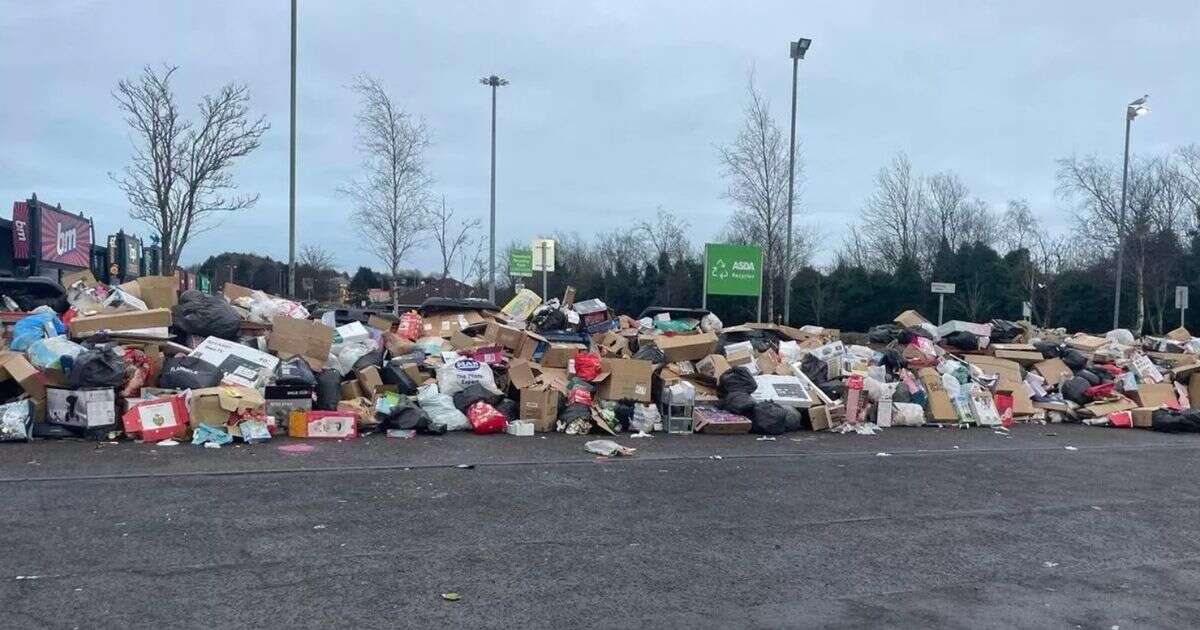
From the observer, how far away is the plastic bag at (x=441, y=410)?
10.7 metres

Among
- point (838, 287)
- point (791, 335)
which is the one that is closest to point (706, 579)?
point (791, 335)

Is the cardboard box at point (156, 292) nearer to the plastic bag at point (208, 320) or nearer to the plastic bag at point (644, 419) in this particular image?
the plastic bag at point (208, 320)

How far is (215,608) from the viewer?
4414 mm

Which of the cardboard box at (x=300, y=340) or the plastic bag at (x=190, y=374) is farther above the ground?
the cardboard box at (x=300, y=340)

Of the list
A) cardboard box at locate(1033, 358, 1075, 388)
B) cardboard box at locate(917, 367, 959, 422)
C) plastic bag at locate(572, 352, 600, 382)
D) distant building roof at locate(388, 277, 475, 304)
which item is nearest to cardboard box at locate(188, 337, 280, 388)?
plastic bag at locate(572, 352, 600, 382)

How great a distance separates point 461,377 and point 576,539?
219 inches

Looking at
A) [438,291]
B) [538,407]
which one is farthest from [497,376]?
[438,291]

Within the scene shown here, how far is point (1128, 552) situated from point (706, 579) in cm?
311

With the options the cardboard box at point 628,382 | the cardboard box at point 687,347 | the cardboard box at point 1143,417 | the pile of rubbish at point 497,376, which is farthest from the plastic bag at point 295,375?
the cardboard box at point 1143,417

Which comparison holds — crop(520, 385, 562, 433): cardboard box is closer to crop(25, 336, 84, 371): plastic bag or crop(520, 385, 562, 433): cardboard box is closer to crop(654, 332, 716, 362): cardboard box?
crop(654, 332, 716, 362): cardboard box

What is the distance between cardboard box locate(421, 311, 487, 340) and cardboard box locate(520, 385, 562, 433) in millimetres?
2686

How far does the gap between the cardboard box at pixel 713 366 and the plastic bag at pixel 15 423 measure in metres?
7.93

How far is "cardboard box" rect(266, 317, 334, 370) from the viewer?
1125cm

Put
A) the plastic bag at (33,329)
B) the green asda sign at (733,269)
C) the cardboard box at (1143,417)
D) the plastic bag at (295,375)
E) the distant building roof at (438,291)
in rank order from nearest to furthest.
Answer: the plastic bag at (295,375) → the plastic bag at (33,329) → the cardboard box at (1143,417) → the green asda sign at (733,269) → the distant building roof at (438,291)
